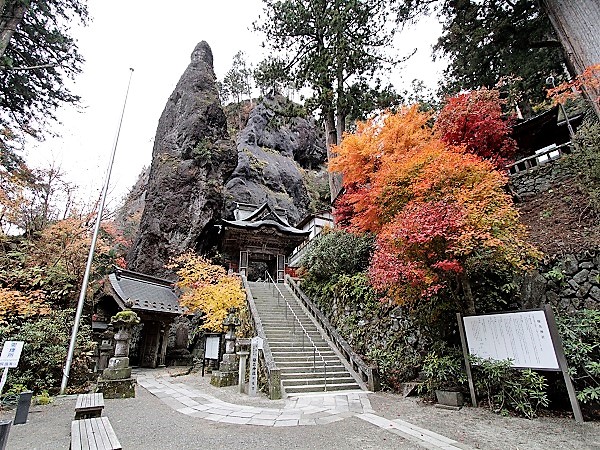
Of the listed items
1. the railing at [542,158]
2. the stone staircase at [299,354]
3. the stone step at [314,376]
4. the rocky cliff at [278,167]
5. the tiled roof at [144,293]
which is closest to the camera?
the stone staircase at [299,354]

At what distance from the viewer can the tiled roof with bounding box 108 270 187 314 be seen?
12.5 meters

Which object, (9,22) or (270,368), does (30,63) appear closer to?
(9,22)

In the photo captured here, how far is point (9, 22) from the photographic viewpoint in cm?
900

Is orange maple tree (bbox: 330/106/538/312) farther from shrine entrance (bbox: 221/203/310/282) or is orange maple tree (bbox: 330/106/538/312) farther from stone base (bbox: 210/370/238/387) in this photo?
shrine entrance (bbox: 221/203/310/282)

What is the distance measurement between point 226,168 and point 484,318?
19445 millimetres

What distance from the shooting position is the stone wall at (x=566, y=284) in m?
6.10

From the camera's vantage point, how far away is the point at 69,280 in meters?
9.02

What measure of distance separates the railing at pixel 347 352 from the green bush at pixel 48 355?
696cm

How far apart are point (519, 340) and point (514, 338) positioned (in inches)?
3.4

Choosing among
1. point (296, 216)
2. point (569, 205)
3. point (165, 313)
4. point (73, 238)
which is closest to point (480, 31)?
point (569, 205)

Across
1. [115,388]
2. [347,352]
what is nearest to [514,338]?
[347,352]

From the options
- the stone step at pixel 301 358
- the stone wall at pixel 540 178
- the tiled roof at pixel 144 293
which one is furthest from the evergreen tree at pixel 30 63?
the stone wall at pixel 540 178

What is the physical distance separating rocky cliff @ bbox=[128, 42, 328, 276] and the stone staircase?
940cm

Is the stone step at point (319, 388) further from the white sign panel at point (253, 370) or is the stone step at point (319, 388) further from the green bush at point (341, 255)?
the green bush at point (341, 255)
